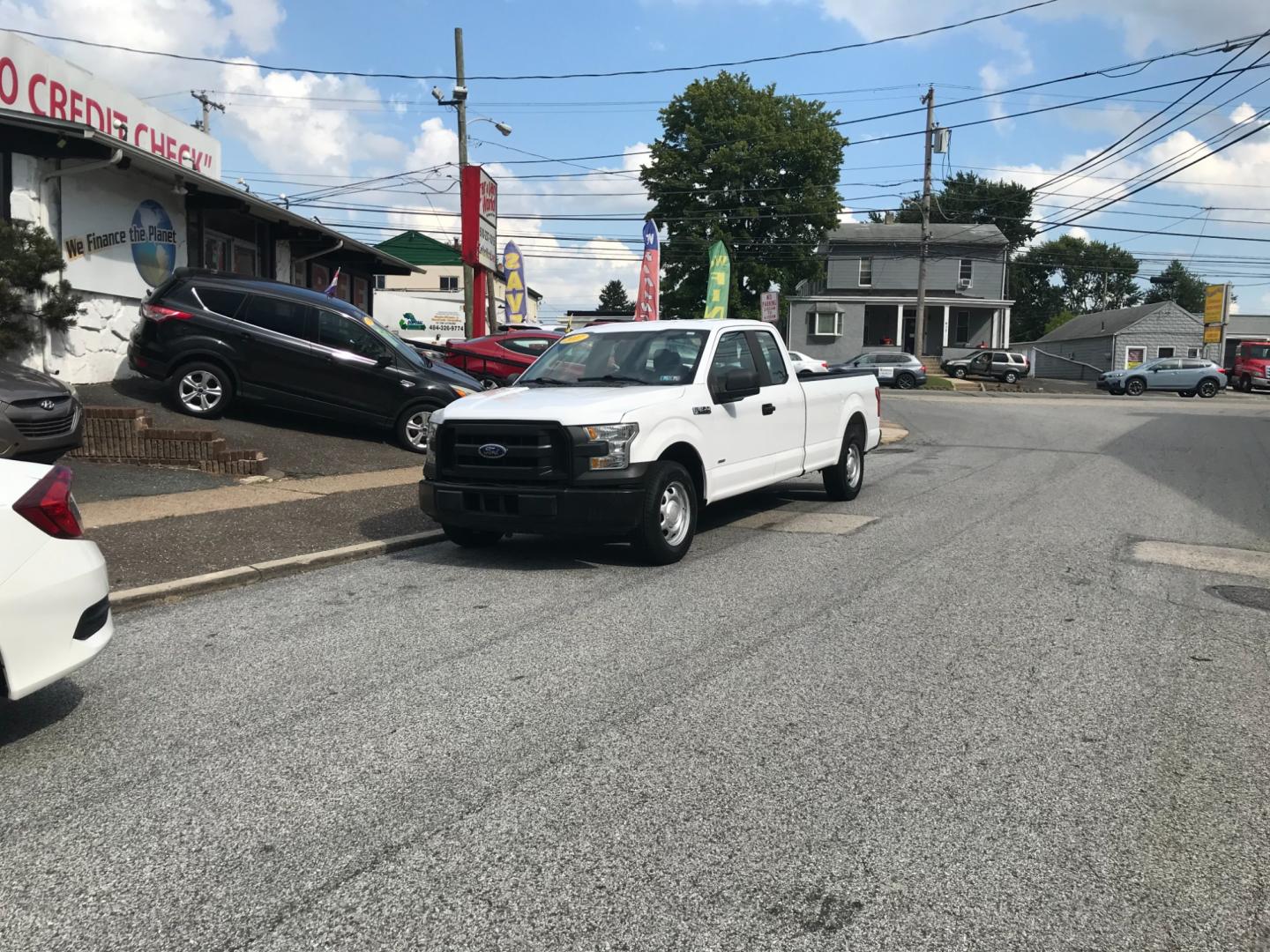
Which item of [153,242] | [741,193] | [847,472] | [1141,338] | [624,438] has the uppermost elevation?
[741,193]

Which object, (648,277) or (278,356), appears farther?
(648,277)

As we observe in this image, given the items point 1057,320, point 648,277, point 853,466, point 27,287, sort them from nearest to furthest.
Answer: point 853,466 → point 27,287 → point 648,277 → point 1057,320

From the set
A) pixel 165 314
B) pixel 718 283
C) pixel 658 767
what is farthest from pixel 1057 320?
A: pixel 658 767

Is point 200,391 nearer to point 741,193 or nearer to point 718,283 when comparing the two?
point 718,283

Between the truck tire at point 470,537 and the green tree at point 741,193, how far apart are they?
4364 cm

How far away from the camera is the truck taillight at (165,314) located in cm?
1290

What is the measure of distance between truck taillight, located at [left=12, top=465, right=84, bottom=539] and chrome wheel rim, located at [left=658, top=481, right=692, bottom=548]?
427 centimetres

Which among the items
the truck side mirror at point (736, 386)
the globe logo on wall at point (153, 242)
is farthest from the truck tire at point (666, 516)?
the globe logo on wall at point (153, 242)

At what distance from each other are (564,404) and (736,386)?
1.52 metres

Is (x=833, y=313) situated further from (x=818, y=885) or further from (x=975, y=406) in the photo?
(x=818, y=885)

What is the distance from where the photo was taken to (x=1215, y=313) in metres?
52.5

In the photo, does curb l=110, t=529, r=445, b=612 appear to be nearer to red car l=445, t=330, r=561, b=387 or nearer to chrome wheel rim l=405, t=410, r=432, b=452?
chrome wheel rim l=405, t=410, r=432, b=452

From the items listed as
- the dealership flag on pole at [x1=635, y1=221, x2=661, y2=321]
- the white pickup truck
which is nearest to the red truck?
the dealership flag on pole at [x1=635, y1=221, x2=661, y2=321]

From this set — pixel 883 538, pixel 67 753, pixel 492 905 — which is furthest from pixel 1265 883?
pixel 883 538
